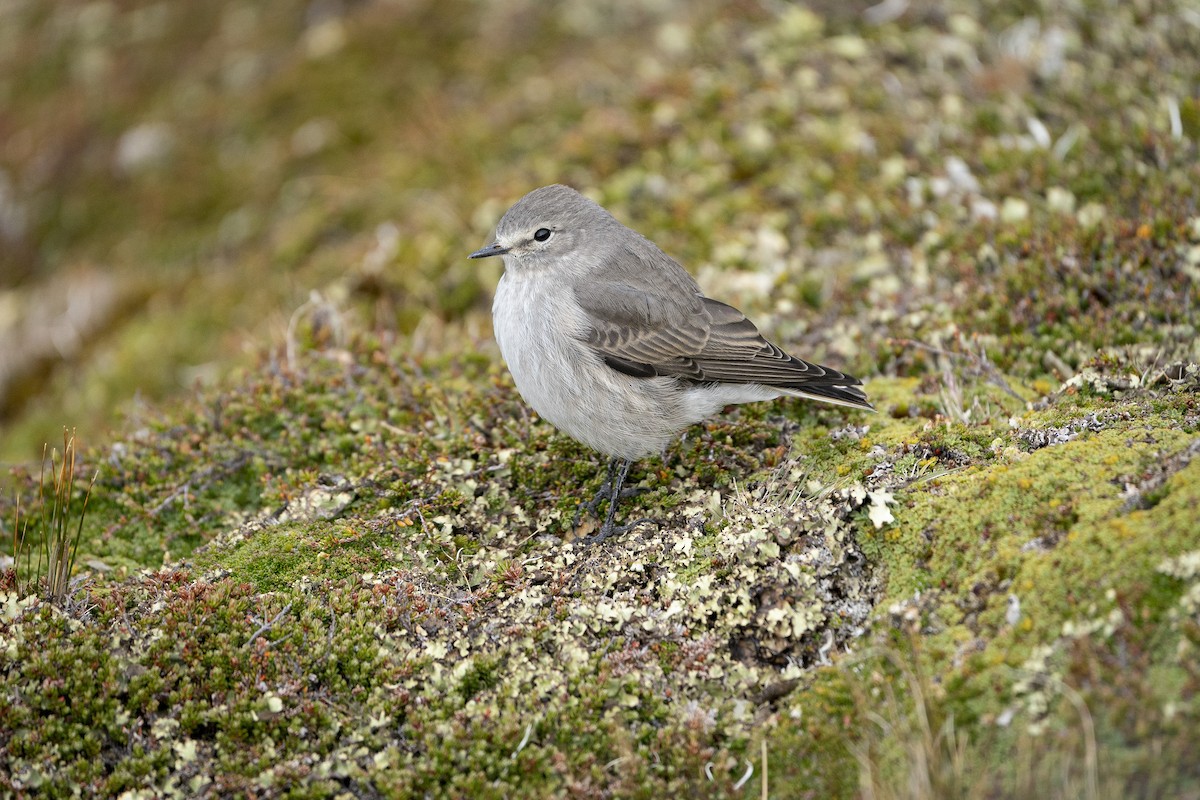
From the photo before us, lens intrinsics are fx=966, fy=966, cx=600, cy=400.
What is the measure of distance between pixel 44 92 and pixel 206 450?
40.1 feet

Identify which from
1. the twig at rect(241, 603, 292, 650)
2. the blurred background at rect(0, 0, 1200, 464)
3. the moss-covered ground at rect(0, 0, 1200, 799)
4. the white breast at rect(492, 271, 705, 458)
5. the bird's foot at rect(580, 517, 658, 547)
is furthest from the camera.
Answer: the blurred background at rect(0, 0, 1200, 464)

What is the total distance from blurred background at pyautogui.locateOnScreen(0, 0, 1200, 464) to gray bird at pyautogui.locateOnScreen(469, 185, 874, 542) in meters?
1.87

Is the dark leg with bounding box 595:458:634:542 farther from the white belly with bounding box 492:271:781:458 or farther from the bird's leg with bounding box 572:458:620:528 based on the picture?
the white belly with bounding box 492:271:781:458

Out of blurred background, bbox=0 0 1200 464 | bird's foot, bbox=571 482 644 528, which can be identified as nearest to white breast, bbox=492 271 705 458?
bird's foot, bbox=571 482 644 528

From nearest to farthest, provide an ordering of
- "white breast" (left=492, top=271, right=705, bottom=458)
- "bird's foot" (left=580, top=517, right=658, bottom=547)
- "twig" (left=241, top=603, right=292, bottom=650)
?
"twig" (left=241, top=603, right=292, bottom=650) → "bird's foot" (left=580, top=517, right=658, bottom=547) → "white breast" (left=492, top=271, right=705, bottom=458)

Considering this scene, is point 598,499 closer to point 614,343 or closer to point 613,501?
point 613,501

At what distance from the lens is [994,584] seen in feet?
16.9

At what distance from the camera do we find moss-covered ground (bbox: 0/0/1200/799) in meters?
4.93

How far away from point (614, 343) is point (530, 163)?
5495mm

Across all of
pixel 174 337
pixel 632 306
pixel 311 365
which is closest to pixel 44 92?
pixel 174 337

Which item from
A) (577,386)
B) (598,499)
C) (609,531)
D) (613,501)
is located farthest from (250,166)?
(609,531)

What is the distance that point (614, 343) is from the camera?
700 cm

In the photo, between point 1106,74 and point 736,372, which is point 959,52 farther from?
point 736,372

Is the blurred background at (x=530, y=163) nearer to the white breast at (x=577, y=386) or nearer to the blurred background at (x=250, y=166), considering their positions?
the blurred background at (x=250, y=166)
